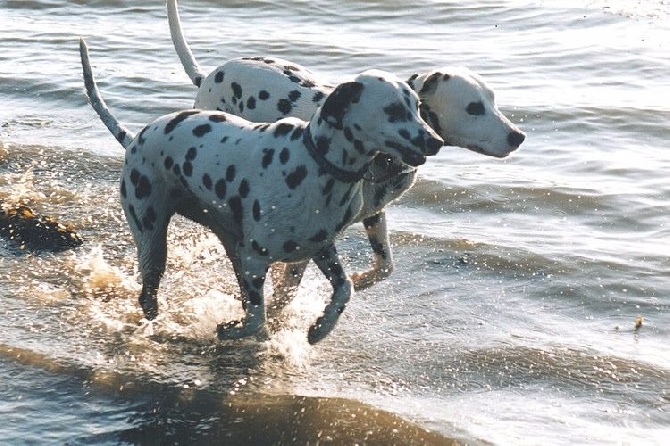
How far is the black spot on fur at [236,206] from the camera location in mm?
7004

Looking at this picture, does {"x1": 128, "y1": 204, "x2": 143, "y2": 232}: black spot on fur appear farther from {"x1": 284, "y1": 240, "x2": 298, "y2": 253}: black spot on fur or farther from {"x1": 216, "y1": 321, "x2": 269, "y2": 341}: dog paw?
{"x1": 284, "y1": 240, "x2": 298, "y2": 253}: black spot on fur

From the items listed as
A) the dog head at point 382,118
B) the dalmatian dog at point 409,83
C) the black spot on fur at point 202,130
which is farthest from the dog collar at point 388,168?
the black spot on fur at point 202,130

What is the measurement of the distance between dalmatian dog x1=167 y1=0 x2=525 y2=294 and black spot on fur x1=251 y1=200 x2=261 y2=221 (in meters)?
0.63

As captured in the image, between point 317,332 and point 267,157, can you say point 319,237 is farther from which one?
point 317,332

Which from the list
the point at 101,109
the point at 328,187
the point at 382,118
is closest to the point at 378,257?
the point at 328,187

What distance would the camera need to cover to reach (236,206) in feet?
23.1

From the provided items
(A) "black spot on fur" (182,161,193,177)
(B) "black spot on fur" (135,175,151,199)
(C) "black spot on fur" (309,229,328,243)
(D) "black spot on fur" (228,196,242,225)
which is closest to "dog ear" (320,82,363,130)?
(C) "black spot on fur" (309,229,328,243)

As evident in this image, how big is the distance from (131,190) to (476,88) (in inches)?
85.1

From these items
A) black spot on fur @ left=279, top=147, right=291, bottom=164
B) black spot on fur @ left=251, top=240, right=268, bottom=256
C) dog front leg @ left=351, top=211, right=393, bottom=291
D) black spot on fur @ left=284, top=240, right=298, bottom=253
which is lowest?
dog front leg @ left=351, top=211, right=393, bottom=291

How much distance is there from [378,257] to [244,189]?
4.54 feet

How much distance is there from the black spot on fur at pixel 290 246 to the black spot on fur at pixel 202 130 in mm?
894

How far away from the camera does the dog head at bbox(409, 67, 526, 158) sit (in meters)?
7.24

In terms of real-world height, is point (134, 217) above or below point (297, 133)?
below

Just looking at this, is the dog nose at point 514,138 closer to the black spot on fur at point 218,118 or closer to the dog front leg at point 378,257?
the dog front leg at point 378,257
